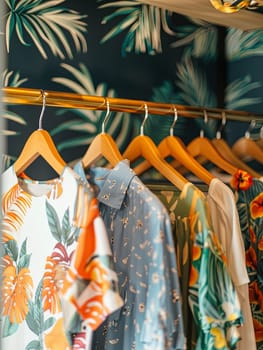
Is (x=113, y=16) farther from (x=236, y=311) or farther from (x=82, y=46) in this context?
(x=236, y=311)

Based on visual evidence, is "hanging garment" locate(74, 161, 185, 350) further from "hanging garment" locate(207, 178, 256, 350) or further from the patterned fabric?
"hanging garment" locate(207, 178, 256, 350)

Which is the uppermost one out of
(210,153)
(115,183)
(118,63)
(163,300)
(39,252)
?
(118,63)

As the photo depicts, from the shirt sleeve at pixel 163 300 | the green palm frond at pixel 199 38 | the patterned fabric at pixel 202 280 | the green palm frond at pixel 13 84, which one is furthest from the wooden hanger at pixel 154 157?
the green palm frond at pixel 199 38

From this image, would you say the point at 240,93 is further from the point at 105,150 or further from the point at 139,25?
the point at 105,150

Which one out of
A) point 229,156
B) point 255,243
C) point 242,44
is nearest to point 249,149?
point 229,156

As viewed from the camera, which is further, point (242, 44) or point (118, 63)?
point (242, 44)

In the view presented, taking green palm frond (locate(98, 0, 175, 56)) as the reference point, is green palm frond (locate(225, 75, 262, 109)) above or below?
below

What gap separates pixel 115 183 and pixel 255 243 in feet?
1.21

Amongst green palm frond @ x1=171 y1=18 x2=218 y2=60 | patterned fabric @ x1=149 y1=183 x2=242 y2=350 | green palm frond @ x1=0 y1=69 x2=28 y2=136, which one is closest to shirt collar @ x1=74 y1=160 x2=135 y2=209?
patterned fabric @ x1=149 y1=183 x2=242 y2=350

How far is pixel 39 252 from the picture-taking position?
1126 mm

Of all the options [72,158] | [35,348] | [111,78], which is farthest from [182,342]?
[111,78]

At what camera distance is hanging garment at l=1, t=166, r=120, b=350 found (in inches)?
42.1

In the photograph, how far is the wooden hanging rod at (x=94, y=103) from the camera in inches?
44.4

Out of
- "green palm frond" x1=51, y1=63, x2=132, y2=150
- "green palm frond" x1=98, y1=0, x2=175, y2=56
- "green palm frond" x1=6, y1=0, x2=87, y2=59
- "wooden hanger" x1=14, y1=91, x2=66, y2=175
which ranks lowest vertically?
"wooden hanger" x1=14, y1=91, x2=66, y2=175
